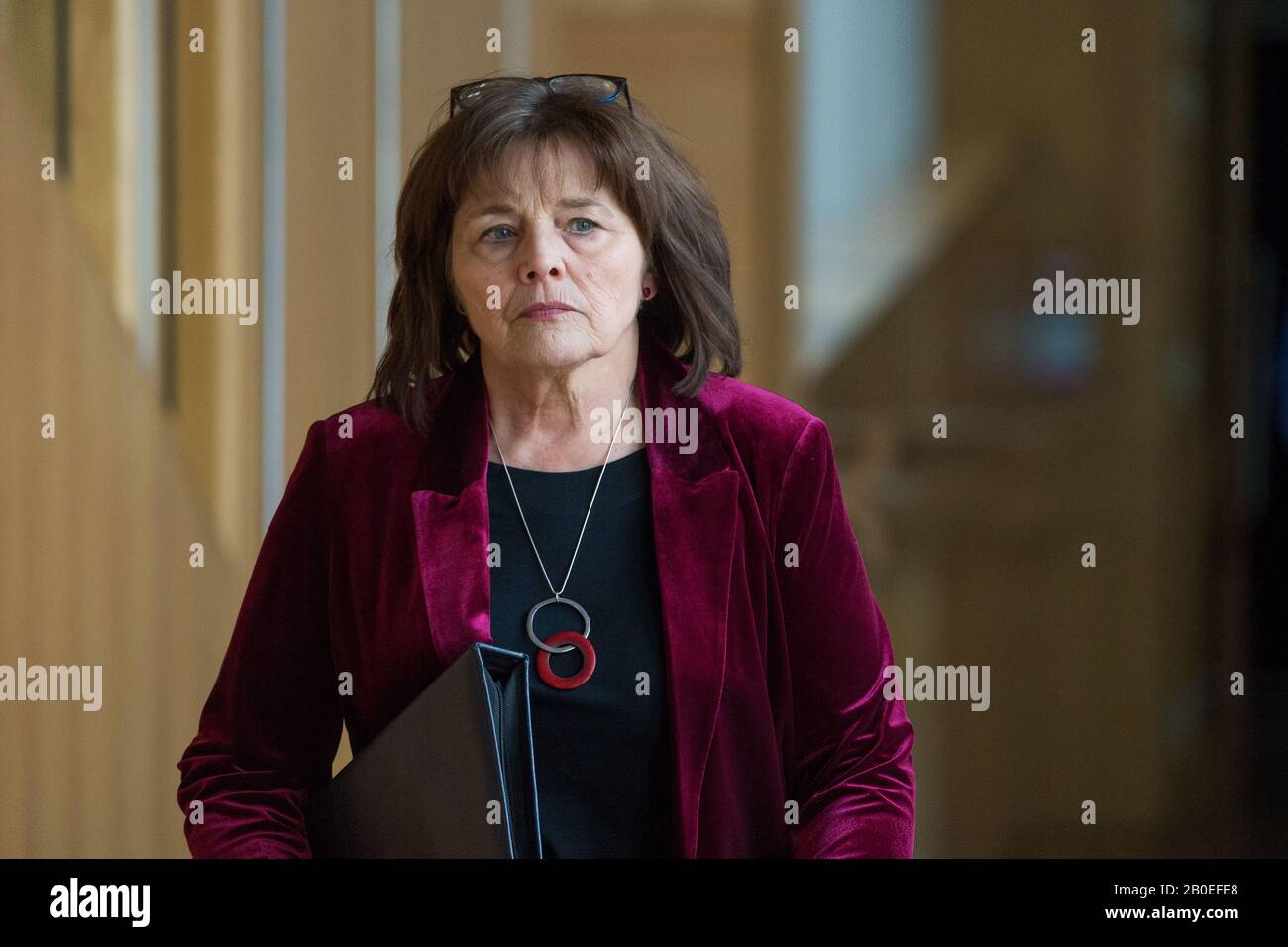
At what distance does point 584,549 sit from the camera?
4.38 feet

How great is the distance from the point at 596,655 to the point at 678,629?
3.3 inches

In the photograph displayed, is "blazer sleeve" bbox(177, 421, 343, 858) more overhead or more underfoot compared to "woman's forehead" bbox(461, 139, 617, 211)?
more underfoot

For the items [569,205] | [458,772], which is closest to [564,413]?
[569,205]

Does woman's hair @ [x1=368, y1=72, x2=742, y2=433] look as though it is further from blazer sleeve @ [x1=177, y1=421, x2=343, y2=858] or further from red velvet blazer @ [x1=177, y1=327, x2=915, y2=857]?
blazer sleeve @ [x1=177, y1=421, x2=343, y2=858]

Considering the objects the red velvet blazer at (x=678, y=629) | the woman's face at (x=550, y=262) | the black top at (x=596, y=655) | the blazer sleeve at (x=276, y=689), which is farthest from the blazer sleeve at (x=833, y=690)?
the blazer sleeve at (x=276, y=689)

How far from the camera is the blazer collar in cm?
130

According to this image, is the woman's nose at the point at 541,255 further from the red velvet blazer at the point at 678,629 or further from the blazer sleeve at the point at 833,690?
the blazer sleeve at the point at 833,690

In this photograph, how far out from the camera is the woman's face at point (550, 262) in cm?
131

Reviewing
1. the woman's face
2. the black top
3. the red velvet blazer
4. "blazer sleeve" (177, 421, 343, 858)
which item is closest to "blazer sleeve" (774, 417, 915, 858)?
the red velvet blazer

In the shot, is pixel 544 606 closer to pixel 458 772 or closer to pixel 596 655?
pixel 596 655

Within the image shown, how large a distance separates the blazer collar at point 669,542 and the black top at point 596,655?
0.8 inches
